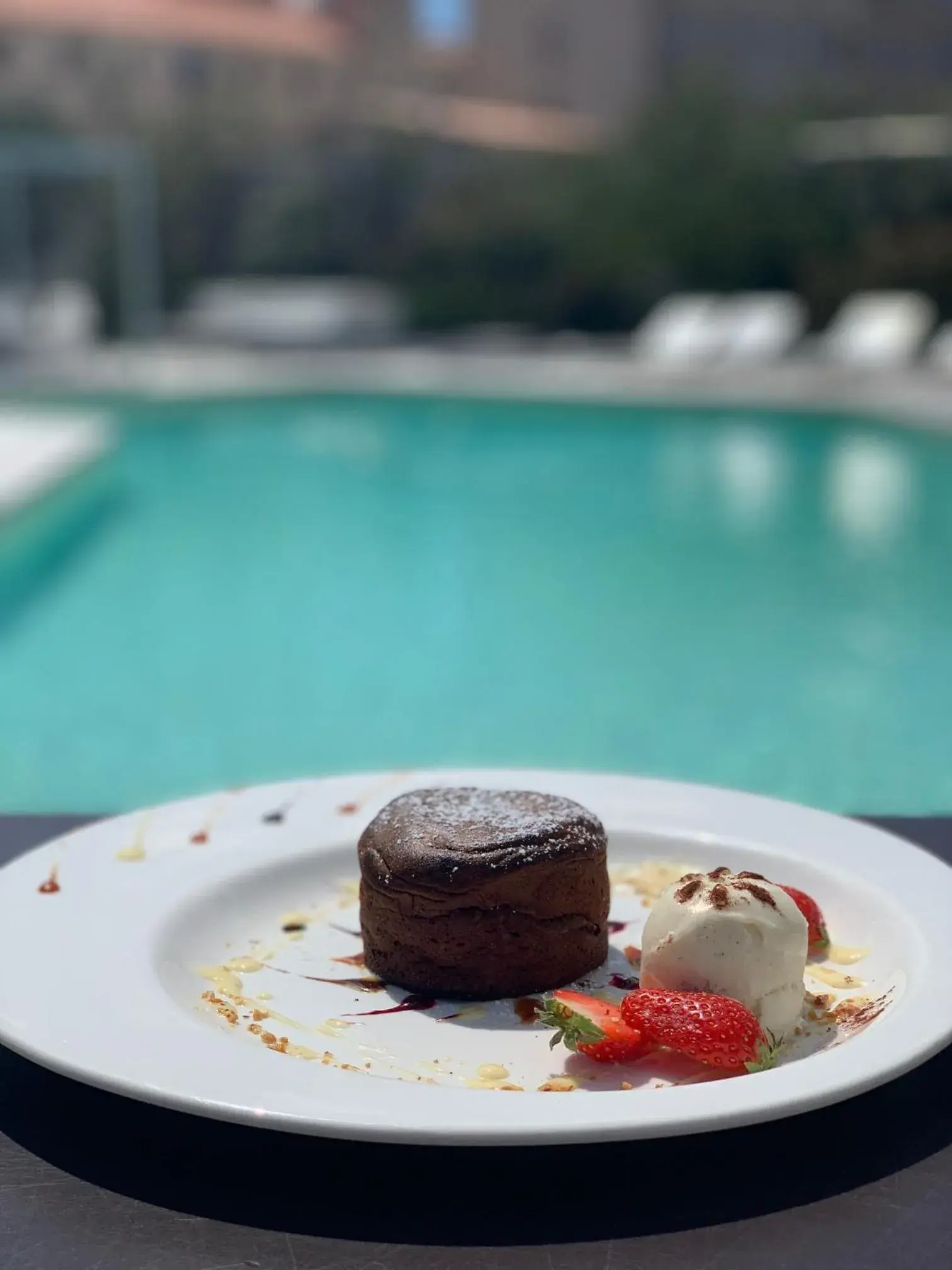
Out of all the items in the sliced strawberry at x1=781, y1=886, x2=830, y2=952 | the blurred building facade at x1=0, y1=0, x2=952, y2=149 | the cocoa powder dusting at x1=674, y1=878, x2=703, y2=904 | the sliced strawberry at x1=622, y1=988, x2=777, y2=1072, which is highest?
the blurred building facade at x1=0, y1=0, x2=952, y2=149

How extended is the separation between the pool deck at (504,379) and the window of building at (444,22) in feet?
73.4

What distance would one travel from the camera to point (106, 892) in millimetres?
1870

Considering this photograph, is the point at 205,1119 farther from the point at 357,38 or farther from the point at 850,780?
the point at 357,38

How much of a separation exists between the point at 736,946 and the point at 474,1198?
468 millimetres

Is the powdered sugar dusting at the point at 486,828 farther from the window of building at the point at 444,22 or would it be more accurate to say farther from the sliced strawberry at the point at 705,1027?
the window of building at the point at 444,22

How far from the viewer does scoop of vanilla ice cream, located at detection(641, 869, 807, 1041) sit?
1682 mm

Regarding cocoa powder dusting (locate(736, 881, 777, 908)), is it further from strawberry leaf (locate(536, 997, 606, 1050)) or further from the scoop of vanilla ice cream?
strawberry leaf (locate(536, 997, 606, 1050))

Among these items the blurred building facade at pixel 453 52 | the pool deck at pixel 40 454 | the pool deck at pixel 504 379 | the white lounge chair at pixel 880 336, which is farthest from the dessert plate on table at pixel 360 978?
the blurred building facade at pixel 453 52

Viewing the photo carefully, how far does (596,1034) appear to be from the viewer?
159 cm

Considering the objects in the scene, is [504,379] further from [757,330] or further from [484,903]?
[484,903]

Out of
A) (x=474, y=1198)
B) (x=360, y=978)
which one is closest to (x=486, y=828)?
(x=360, y=978)

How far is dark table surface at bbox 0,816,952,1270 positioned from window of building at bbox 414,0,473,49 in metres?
42.8

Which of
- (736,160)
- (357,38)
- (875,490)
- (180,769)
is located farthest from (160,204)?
(180,769)

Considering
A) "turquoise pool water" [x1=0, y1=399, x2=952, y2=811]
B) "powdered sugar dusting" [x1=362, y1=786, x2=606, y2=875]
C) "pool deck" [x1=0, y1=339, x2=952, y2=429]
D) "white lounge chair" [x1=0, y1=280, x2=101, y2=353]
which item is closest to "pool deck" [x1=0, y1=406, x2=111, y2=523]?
"turquoise pool water" [x1=0, y1=399, x2=952, y2=811]
